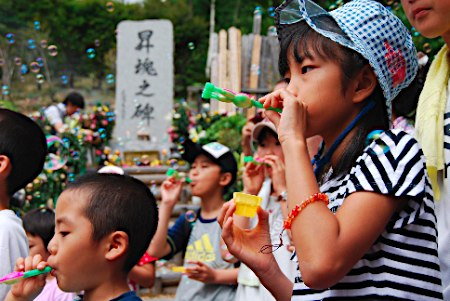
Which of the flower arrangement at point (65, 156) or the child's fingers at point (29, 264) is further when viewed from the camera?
the flower arrangement at point (65, 156)

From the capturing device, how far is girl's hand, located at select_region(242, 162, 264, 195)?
269cm

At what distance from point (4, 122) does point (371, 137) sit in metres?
1.50

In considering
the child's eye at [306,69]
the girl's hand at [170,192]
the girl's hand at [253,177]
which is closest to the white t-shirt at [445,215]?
the child's eye at [306,69]

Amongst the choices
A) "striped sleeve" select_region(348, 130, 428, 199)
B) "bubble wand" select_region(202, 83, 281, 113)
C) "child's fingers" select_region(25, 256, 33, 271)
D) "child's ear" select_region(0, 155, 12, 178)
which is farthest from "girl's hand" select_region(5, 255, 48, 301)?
"striped sleeve" select_region(348, 130, 428, 199)

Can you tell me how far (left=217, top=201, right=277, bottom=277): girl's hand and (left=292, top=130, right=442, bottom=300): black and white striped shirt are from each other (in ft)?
1.04

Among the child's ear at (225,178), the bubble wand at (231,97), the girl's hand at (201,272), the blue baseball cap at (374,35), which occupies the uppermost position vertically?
the blue baseball cap at (374,35)

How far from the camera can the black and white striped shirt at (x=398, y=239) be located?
3.66 ft

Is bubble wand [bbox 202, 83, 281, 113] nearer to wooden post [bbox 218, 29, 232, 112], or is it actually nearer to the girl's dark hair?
the girl's dark hair

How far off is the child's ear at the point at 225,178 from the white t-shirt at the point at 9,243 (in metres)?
1.38

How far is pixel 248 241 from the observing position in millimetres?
1500

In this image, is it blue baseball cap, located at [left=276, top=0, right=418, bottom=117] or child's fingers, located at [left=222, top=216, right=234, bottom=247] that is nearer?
blue baseball cap, located at [left=276, top=0, right=418, bottom=117]

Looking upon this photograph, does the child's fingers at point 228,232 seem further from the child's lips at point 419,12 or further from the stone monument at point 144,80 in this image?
the stone monument at point 144,80

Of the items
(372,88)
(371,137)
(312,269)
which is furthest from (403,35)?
(312,269)

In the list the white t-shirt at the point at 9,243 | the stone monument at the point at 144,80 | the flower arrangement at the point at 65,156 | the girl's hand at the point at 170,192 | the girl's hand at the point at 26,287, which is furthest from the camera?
the stone monument at the point at 144,80
